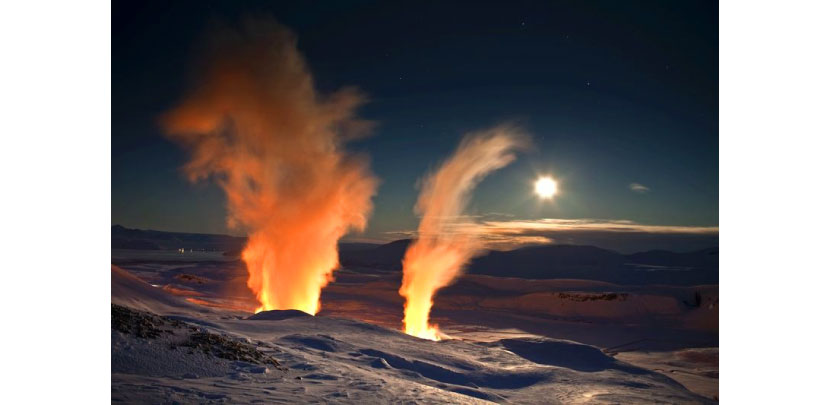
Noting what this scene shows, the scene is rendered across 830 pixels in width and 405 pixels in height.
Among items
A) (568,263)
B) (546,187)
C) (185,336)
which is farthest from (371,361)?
(568,263)

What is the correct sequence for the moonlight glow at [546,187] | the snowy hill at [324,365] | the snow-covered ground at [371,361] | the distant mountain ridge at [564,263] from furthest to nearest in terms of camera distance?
the distant mountain ridge at [564,263] < the moonlight glow at [546,187] < the snow-covered ground at [371,361] < the snowy hill at [324,365]

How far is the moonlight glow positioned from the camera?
13.2m

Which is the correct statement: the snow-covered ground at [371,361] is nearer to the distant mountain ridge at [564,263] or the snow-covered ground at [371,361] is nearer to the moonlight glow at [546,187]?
the moonlight glow at [546,187]

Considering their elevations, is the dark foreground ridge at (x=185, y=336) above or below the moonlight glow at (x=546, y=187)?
below

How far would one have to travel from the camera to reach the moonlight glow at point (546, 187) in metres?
13.2

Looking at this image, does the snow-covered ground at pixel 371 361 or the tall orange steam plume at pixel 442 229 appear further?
the tall orange steam plume at pixel 442 229

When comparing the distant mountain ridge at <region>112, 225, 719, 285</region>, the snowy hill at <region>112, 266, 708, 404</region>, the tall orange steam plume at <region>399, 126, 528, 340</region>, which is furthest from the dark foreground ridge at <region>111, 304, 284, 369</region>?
the distant mountain ridge at <region>112, 225, 719, 285</region>

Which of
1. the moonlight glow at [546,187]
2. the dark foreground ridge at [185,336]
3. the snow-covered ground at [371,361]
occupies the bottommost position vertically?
the snow-covered ground at [371,361]

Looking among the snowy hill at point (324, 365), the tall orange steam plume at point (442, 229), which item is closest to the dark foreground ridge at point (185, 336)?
the snowy hill at point (324, 365)

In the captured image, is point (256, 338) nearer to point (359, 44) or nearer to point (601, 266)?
point (359, 44)

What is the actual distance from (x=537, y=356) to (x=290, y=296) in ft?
30.4

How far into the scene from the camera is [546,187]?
13453mm

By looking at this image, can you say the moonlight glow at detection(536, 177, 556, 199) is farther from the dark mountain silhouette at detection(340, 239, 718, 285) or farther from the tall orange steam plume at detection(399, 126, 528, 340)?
the dark mountain silhouette at detection(340, 239, 718, 285)

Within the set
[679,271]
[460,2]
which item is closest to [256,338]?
[460,2]
